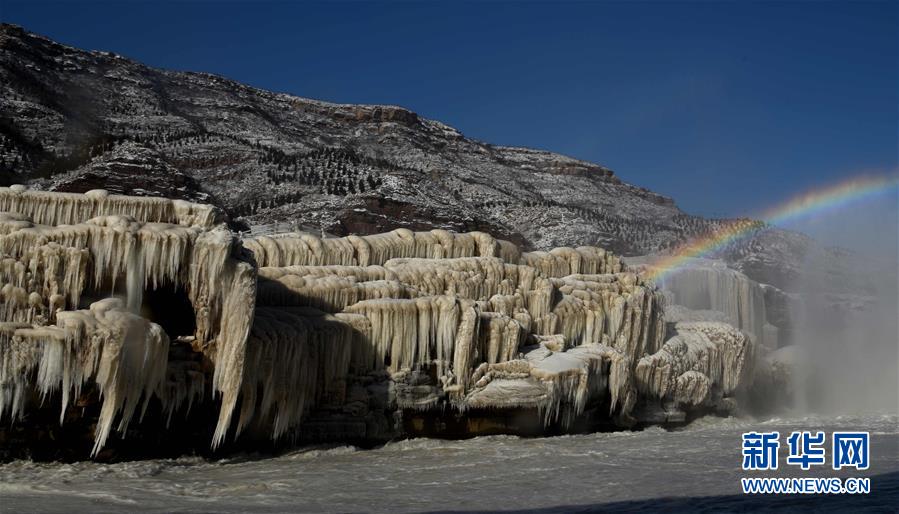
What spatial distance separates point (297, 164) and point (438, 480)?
64.7 meters

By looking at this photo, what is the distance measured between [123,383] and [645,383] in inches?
580

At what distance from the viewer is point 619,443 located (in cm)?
1964

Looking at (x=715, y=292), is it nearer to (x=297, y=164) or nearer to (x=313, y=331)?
(x=313, y=331)

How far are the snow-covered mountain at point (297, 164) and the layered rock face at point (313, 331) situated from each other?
12.1m

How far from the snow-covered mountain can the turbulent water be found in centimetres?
1587

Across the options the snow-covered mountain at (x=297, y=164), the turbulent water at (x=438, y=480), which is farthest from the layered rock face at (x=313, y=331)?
the snow-covered mountain at (x=297, y=164)

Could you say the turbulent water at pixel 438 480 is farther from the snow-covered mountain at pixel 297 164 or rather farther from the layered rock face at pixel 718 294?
the layered rock face at pixel 718 294

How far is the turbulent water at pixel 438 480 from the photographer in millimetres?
11945

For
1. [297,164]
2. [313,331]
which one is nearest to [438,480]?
[313,331]

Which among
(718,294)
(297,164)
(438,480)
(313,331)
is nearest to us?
(438,480)

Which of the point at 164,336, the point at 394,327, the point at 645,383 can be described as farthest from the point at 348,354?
the point at 645,383

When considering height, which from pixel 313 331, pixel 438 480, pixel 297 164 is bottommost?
pixel 438 480

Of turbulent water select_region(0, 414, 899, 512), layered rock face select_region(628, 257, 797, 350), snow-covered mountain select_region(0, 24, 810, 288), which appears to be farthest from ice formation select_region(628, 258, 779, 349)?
snow-covered mountain select_region(0, 24, 810, 288)

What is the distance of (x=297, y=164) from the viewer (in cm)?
7638
